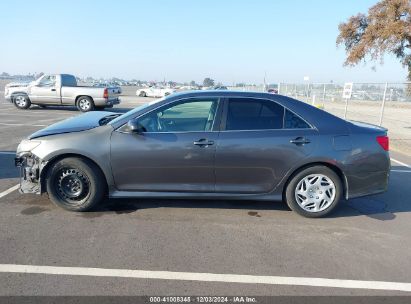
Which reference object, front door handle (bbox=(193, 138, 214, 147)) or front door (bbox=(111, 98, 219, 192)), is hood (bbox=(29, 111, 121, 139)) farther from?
front door handle (bbox=(193, 138, 214, 147))

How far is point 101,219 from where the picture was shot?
13.3ft

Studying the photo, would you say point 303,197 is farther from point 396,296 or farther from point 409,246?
point 396,296

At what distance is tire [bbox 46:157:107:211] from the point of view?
13.4ft

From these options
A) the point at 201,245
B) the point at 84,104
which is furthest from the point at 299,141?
the point at 84,104

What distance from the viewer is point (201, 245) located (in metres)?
3.50

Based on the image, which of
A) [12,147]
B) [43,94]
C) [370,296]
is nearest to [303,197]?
[370,296]

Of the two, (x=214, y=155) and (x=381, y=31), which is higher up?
(x=381, y=31)

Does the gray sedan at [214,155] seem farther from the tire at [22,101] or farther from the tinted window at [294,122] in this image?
the tire at [22,101]

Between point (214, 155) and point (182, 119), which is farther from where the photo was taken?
point (182, 119)

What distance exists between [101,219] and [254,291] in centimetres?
217

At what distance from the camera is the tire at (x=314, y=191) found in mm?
4207

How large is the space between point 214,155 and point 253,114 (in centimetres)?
75

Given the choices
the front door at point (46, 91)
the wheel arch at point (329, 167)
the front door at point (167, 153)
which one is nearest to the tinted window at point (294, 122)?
the wheel arch at point (329, 167)

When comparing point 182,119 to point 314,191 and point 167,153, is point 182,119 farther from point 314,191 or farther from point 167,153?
point 314,191
